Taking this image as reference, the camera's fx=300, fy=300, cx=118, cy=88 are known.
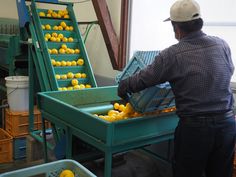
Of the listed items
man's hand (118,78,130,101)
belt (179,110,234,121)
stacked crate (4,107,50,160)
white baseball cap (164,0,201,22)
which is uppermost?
white baseball cap (164,0,201,22)

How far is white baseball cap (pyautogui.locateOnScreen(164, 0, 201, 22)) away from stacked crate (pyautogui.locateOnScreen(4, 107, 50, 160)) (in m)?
2.38

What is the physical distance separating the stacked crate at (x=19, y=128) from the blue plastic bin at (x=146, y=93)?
1.87 meters

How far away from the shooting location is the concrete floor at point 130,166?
3.06 m

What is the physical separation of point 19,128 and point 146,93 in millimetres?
2117

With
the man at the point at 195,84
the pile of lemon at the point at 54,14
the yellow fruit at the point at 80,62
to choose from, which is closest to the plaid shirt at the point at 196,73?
the man at the point at 195,84

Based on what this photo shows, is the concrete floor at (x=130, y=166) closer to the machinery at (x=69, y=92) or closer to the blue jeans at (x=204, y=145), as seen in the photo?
the machinery at (x=69, y=92)

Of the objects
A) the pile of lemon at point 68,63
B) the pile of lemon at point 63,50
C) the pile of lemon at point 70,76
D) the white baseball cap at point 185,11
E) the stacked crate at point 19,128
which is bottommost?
the stacked crate at point 19,128

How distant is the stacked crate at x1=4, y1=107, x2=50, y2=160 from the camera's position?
11.3 feet

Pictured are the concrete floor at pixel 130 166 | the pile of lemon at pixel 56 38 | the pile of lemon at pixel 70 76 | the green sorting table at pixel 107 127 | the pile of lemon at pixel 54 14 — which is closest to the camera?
the green sorting table at pixel 107 127

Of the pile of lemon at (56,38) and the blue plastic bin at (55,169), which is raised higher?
the pile of lemon at (56,38)

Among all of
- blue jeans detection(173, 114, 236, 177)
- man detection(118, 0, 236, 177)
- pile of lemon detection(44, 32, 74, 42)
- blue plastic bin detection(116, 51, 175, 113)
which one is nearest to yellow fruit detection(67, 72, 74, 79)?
pile of lemon detection(44, 32, 74, 42)

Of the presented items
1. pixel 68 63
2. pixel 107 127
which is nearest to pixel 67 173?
pixel 107 127

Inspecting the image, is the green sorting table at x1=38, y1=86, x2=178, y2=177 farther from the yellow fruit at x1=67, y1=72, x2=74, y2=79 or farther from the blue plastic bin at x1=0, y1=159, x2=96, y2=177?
the yellow fruit at x1=67, y1=72, x2=74, y2=79

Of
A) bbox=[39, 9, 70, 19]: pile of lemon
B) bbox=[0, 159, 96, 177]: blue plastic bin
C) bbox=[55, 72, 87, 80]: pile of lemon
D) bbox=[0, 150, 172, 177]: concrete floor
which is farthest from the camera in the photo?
bbox=[39, 9, 70, 19]: pile of lemon
